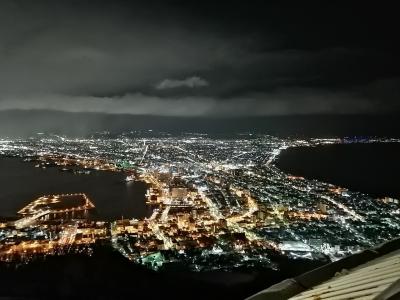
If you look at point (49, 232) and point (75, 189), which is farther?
point (75, 189)

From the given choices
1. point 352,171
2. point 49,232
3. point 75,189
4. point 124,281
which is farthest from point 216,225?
point 352,171

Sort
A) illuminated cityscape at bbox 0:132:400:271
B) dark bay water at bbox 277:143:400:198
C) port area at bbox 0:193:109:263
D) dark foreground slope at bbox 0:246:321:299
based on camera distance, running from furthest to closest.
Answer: dark bay water at bbox 277:143:400:198
port area at bbox 0:193:109:263
illuminated cityscape at bbox 0:132:400:271
dark foreground slope at bbox 0:246:321:299

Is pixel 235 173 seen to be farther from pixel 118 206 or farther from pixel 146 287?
pixel 146 287

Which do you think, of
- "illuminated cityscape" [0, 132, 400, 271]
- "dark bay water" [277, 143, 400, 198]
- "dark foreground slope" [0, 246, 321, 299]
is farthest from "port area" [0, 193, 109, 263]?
"dark bay water" [277, 143, 400, 198]

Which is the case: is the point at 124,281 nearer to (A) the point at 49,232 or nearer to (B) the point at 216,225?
(B) the point at 216,225

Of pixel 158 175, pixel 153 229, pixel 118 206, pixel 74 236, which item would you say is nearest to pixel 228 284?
pixel 153 229

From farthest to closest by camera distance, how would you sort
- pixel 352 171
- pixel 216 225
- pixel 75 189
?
pixel 352 171, pixel 75 189, pixel 216 225

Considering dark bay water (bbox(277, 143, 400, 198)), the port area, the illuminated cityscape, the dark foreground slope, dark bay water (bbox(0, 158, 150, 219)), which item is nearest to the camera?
the dark foreground slope

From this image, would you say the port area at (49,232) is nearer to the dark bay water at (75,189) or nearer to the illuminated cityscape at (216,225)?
the illuminated cityscape at (216,225)

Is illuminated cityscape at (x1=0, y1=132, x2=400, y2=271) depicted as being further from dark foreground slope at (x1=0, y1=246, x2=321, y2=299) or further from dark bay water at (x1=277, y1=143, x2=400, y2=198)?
dark bay water at (x1=277, y1=143, x2=400, y2=198)
